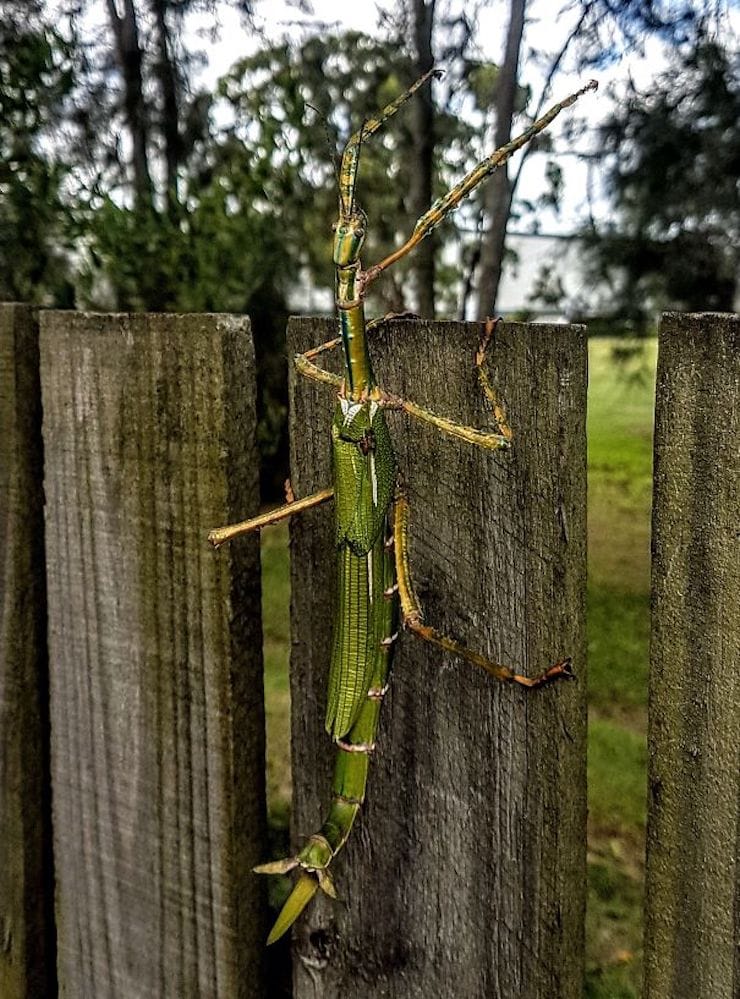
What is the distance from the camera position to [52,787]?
1.60 m

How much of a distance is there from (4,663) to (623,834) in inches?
114

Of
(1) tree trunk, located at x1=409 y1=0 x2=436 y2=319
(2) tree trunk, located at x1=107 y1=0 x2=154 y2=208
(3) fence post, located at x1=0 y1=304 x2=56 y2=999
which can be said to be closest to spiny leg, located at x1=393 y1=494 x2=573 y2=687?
(3) fence post, located at x1=0 y1=304 x2=56 y2=999

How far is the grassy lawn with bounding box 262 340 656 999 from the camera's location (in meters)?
3.15

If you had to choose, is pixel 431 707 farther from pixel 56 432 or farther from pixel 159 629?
pixel 56 432

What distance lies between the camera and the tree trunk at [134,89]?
3.77 metres

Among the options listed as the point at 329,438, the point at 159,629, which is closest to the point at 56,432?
the point at 159,629

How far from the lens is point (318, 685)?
4.54 ft

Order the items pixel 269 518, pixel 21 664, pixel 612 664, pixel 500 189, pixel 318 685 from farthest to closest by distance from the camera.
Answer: pixel 612 664 < pixel 500 189 < pixel 21 664 < pixel 318 685 < pixel 269 518

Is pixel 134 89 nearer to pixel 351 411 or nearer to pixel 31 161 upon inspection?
pixel 31 161

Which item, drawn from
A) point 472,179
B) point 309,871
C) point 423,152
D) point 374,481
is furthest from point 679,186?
point 309,871

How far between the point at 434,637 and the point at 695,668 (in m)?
0.35

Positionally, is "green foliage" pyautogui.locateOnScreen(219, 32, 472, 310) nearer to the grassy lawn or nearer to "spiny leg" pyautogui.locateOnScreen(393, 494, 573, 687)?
the grassy lawn

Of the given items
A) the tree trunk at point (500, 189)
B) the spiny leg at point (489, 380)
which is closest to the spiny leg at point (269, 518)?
the spiny leg at point (489, 380)

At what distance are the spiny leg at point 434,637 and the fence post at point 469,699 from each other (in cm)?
6
